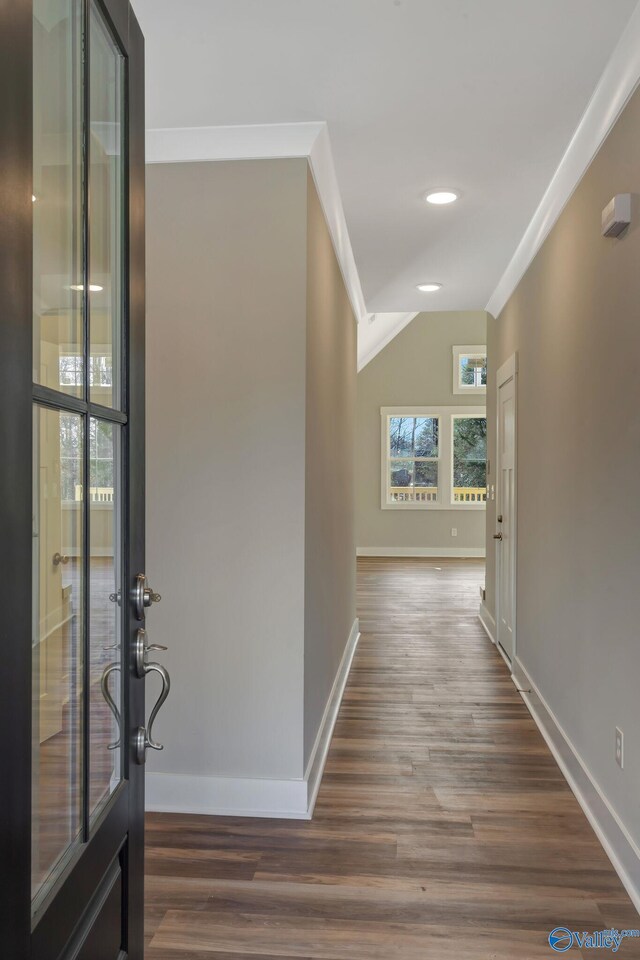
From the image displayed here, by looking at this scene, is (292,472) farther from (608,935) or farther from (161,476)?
(608,935)

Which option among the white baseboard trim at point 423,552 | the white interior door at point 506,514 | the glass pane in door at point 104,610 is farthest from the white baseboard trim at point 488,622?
the glass pane in door at point 104,610

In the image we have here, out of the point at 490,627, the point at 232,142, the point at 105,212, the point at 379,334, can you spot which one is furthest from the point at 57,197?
the point at 379,334

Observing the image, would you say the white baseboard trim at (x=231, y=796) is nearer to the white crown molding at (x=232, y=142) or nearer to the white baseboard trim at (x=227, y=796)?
the white baseboard trim at (x=227, y=796)

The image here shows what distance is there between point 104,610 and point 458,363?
10.4 meters

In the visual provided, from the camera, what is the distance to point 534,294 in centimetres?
405

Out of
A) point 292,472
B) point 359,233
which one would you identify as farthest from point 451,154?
point 292,472

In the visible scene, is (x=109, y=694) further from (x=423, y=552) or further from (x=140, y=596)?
(x=423, y=552)

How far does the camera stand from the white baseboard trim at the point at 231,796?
274cm

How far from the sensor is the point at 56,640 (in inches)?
39.7

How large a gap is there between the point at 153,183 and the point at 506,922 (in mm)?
2804

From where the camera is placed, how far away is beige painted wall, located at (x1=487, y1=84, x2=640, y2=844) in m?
2.30

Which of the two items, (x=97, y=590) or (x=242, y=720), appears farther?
(x=242, y=720)

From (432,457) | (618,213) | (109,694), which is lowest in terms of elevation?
(109,694)

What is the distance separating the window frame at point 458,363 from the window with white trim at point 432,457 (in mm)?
276
